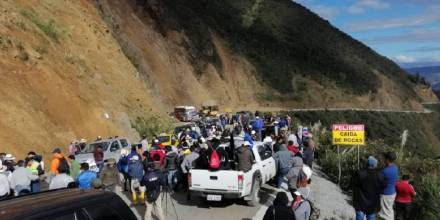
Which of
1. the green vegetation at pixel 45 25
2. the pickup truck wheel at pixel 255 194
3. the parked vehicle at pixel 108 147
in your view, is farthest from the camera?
the green vegetation at pixel 45 25

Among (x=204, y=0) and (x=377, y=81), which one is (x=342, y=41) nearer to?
(x=377, y=81)

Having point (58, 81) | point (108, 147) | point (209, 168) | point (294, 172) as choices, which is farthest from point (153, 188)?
point (58, 81)

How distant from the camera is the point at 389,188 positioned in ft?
37.3

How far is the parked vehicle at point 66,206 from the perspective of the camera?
474 cm

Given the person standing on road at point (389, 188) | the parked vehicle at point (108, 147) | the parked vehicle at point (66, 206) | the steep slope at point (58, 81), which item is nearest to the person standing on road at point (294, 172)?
the person standing on road at point (389, 188)

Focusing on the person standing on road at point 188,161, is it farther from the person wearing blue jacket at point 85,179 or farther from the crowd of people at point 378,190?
the crowd of people at point 378,190

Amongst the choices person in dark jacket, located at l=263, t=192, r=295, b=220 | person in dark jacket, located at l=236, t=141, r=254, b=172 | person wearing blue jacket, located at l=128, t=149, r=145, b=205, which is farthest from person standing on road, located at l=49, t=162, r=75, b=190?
person in dark jacket, located at l=263, t=192, r=295, b=220

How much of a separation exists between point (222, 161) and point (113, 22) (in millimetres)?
42402

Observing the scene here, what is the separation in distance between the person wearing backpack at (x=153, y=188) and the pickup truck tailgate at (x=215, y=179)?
1.94m

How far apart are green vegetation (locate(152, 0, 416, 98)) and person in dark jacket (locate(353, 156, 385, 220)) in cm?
6512

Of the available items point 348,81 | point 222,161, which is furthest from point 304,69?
point 222,161

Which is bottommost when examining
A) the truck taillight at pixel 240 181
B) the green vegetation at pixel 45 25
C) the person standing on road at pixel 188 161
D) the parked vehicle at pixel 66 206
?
the truck taillight at pixel 240 181

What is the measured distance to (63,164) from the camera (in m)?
13.9

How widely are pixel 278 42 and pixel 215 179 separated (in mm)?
93965
